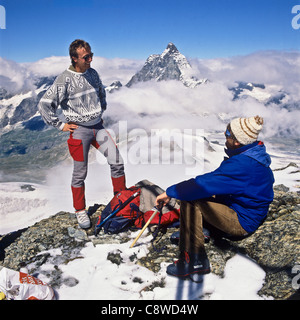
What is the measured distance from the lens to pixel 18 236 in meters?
7.50

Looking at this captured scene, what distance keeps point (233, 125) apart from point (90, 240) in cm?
465

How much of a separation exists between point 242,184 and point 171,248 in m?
2.53

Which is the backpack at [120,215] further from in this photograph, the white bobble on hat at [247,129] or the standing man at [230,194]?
the white bobble on hat at [247,129]

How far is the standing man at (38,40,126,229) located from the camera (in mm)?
6566

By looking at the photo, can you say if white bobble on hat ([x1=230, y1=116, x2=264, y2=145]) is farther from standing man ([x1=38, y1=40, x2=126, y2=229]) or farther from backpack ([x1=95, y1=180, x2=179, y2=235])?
standing man ([x1=38, y1=40, x2=126, y2=229])

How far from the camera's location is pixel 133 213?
6973 mm

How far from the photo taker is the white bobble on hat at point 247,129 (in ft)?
15.1

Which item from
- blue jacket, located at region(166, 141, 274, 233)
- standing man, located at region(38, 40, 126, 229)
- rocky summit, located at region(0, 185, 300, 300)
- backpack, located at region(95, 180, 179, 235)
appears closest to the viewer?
blue jacket, located at region(166, 141, 274, 233)

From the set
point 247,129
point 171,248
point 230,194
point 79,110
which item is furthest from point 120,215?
point 247,129

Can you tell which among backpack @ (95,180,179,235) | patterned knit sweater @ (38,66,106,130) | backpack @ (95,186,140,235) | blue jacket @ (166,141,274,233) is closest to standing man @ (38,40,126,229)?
patterned knit sweater @ (38,66,106,130)

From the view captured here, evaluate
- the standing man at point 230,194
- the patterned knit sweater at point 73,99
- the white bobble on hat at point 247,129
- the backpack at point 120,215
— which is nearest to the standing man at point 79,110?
the patterned knit sweater at point 73,99

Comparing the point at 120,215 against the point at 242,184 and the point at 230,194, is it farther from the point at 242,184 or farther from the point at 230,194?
the point at 242,184
